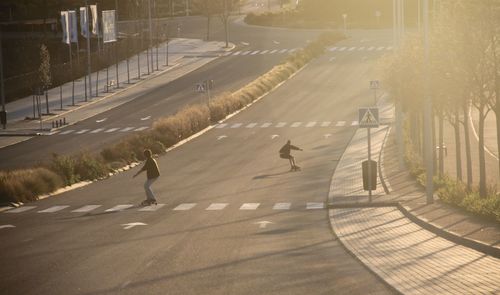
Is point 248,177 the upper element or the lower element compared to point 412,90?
lower

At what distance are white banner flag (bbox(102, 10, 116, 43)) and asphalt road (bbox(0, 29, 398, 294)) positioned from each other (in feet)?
112

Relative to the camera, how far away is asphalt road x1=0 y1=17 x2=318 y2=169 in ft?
217

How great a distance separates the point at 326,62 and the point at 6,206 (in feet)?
253

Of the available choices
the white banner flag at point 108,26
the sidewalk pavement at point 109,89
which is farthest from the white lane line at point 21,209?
the white banner flag at point 108,26

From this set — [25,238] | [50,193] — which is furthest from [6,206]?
[25,238]

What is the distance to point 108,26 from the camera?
97.0m

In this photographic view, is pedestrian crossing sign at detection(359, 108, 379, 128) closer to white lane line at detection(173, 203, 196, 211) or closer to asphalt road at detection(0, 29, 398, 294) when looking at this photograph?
asphalt road at detection(0, 29, 398, 294)

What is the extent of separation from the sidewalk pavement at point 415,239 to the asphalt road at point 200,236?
0.55 meters

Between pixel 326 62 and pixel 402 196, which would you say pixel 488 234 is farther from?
pixel 326 62

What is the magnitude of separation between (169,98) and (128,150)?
38074mm

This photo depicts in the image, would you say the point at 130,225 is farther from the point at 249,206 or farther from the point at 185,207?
the point at 249,206

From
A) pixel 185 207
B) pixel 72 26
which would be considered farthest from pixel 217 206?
pixel 72 26

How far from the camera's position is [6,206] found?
39625mm

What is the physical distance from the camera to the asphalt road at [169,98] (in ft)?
217
